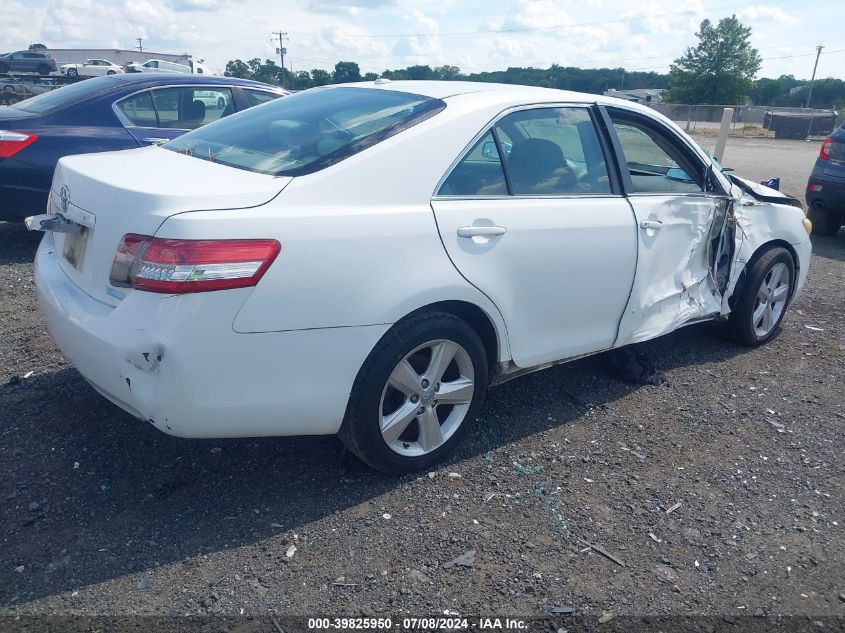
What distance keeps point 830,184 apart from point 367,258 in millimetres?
8324

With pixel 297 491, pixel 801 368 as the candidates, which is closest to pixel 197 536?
pixel 297 491

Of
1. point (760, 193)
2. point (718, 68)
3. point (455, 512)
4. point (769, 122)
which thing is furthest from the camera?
point (718, 68)

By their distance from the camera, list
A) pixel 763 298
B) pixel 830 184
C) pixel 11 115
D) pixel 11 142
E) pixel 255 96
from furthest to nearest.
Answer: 1. pixel 830 184
2. pixel 255 96
3. pixel 11 115
4. pixel 11 142
5. pixel 763 298

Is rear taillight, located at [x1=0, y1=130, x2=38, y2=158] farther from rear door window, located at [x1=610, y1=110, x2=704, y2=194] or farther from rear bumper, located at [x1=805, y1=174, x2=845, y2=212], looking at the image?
rear bumper, located at [x1=805, y1=174, x2=845, y2=212]

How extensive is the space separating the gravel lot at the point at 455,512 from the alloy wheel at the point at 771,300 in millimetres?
879

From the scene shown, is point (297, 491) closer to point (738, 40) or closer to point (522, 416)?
point (522, 416)

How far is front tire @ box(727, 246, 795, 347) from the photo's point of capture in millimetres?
5109

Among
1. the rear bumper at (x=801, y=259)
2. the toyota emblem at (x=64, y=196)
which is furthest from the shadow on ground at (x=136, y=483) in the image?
the rear bumper at (x=801, y=259)

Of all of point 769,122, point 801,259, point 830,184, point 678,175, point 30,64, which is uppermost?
point 678,175

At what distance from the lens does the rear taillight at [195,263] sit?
270cm

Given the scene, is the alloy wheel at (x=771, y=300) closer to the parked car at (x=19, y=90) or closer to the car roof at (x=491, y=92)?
the car roof at (x=491, y=92)

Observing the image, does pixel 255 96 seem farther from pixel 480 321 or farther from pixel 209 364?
pixel 209 364

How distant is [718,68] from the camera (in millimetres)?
72688

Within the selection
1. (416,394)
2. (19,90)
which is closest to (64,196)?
(416,394)
